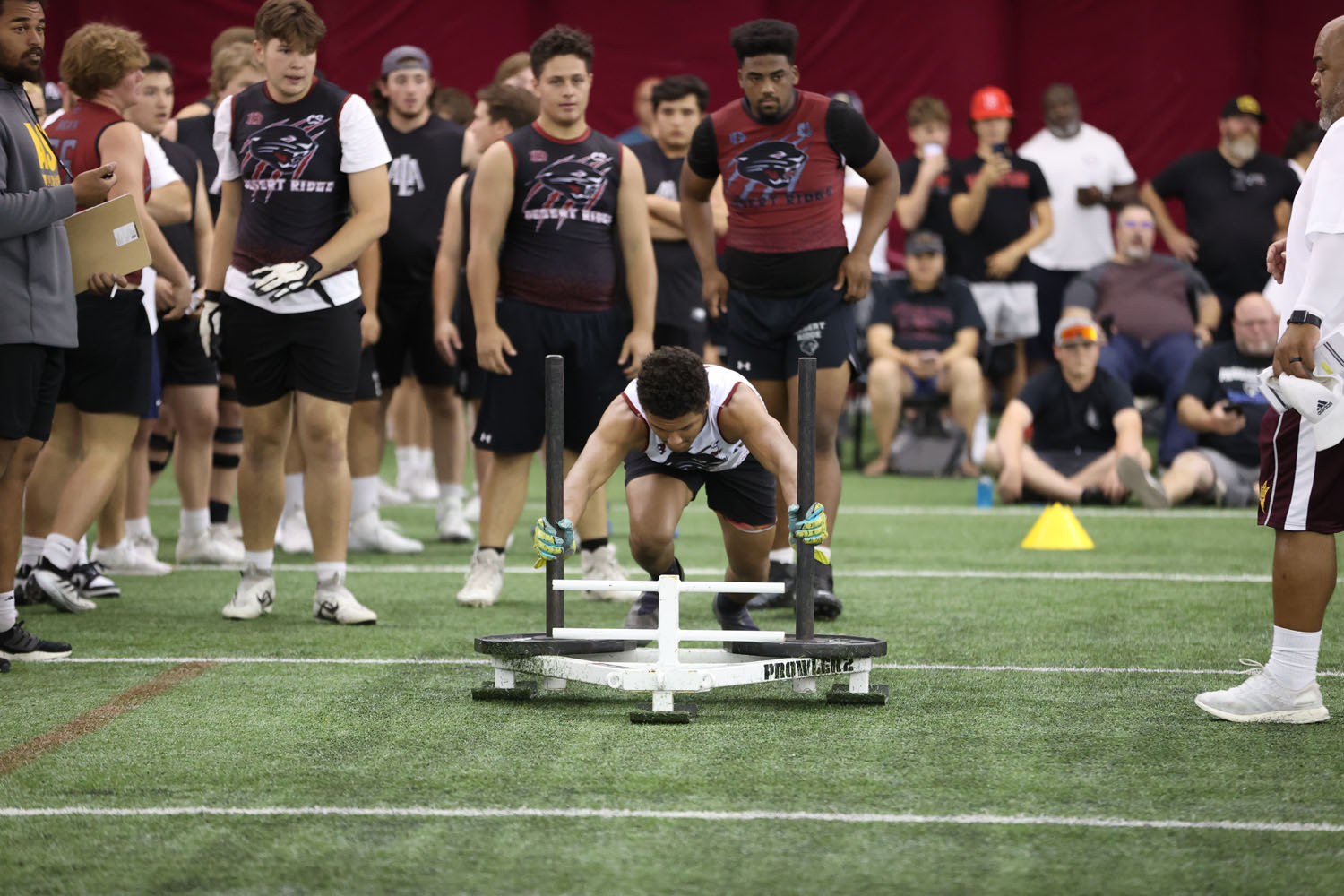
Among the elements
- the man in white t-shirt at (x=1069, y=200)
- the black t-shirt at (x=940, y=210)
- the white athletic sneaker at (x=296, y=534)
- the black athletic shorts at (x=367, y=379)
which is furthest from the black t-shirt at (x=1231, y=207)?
the white athletic sneaker at (x=296, y=534)

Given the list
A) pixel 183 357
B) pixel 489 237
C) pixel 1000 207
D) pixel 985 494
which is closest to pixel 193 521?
pixel 183 357

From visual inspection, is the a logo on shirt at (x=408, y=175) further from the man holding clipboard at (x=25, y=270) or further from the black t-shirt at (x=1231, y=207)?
the black t-shirt at (x=1231, y=207)

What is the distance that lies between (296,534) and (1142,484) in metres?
5.33

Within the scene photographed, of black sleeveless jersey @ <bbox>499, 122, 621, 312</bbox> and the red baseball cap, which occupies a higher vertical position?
the red baseball cap

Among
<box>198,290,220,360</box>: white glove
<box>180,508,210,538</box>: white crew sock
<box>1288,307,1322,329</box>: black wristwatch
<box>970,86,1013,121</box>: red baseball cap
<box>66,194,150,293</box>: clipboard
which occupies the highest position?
<box>970,86,1013,121</box>: red baseball cap

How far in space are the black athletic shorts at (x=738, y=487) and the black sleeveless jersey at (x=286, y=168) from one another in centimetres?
156

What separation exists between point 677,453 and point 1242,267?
871 cm

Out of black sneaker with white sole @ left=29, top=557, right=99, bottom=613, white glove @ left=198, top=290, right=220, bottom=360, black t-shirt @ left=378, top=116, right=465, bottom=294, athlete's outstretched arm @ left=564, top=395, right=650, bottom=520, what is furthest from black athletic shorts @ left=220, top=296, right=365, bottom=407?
black t-shirt @ left=378, top=116, right=465, bottom=294

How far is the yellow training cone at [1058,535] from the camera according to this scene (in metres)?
8.67

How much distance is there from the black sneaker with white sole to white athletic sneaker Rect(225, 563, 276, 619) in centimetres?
63

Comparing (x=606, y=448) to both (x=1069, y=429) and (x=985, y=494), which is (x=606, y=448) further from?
(x=1069, y=429)

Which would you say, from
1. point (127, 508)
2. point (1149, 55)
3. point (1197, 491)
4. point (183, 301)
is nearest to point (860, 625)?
point (183, 301)

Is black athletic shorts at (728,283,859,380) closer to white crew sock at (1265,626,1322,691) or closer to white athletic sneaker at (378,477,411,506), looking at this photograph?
white crew sock at (1265,626,1322,691)

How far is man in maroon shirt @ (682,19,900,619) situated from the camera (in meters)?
6.50
